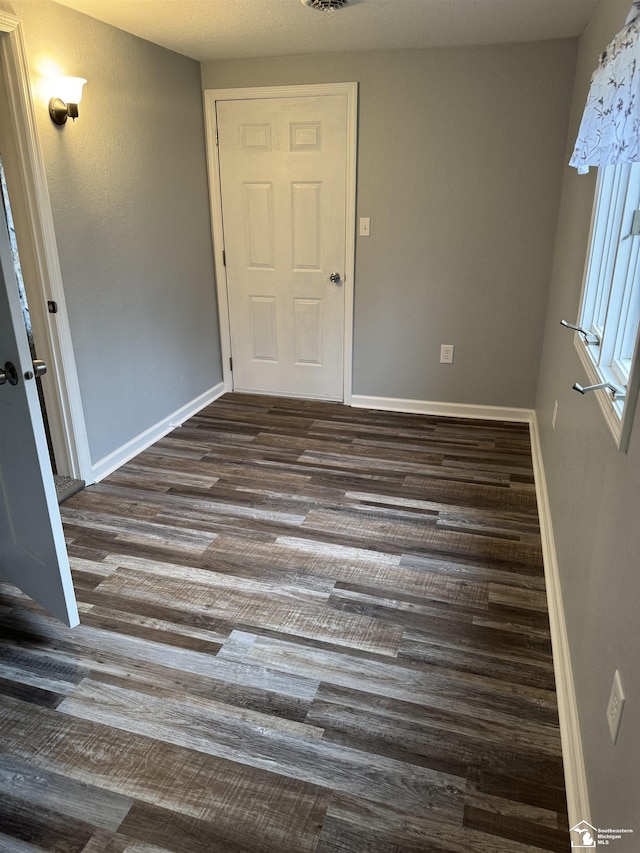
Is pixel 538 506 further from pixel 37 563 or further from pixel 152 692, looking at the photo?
pixel 37 563

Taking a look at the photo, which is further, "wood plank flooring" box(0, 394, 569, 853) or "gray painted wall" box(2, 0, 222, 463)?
"gray painted wall" box(2, 0, 222, 463)

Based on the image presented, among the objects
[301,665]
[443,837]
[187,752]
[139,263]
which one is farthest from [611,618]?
[139,263]

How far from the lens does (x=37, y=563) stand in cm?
210

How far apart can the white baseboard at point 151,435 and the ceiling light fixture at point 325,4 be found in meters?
2.46

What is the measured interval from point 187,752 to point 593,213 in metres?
2.40

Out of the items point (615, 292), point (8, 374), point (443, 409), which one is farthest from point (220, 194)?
point (615, 292)

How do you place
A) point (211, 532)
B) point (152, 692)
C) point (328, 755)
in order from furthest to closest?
1. point (211, 532)
2. point (152, 692)
3. point (328, 755)

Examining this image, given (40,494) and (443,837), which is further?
(40,494)

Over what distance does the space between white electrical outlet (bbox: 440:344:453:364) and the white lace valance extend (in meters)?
2.28

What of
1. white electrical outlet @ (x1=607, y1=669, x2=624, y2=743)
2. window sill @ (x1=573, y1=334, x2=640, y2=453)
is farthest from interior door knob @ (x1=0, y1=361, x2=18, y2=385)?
white electrical outlet @ (x1=607, y1=669, x2=624, y2=743)

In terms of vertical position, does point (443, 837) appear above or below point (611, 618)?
below

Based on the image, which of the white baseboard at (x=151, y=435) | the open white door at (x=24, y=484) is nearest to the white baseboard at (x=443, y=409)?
the white baseboard at (x=151, y=435)

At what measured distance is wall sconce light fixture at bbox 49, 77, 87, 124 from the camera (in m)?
2.75

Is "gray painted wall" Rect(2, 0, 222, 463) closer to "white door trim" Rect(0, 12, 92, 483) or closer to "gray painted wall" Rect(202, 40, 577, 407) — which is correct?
"white door trim" Rect(0, 12, 92, 483)
